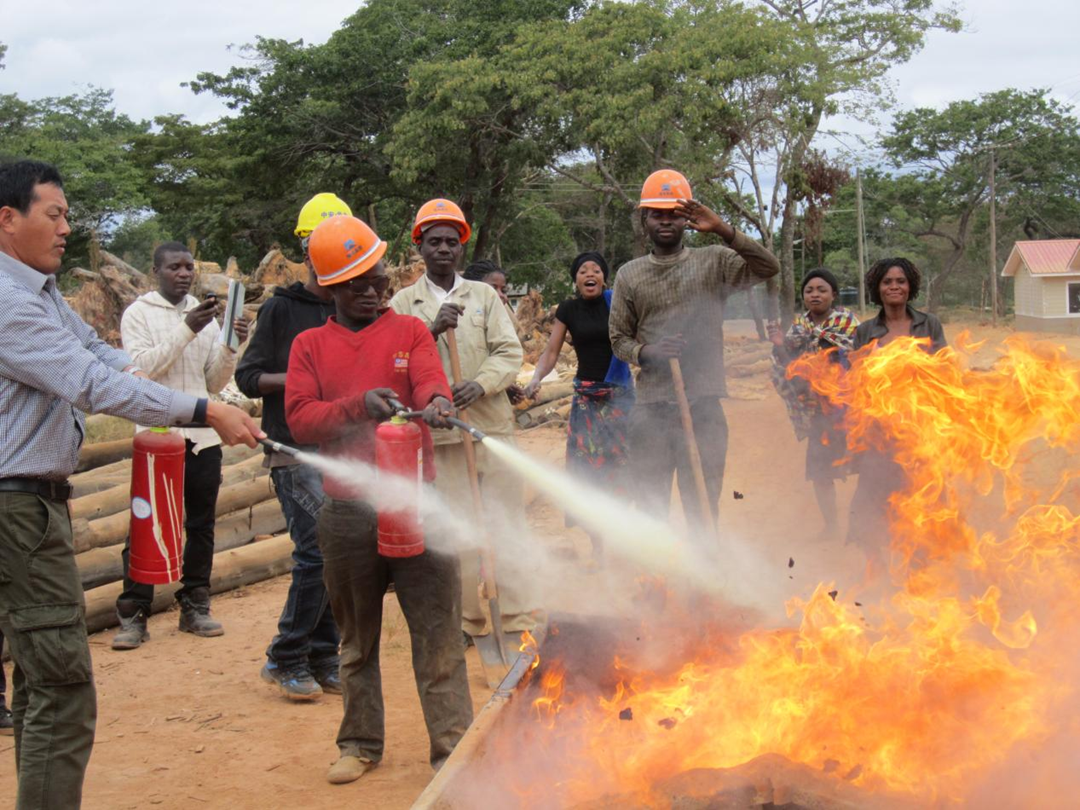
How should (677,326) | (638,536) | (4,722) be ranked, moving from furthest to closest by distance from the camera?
(677,326)
(4,722)
(638,536)

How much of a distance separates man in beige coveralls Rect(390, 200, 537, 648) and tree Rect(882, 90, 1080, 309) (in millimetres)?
36972

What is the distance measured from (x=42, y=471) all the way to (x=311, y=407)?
100cm

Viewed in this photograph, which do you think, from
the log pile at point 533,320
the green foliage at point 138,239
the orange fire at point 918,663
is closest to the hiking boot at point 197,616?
the orange fire at point 918,663

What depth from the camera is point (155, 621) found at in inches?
264

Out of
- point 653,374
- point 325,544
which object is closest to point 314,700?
point 325,544

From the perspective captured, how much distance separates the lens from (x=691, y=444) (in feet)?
17.7

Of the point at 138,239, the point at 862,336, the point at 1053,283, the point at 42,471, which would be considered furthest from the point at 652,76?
the point at 138,239

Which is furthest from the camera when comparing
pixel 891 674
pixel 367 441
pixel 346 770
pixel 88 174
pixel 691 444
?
pixel 88 174

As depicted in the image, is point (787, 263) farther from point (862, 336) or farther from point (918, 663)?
point (918, 663)

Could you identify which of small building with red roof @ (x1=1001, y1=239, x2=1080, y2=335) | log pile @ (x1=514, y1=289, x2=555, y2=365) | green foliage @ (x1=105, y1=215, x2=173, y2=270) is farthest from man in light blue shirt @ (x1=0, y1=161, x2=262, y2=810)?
green foliage @ (x1=105, y1=215, x2=173, y2=270)

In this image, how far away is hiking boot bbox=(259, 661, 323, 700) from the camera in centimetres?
514

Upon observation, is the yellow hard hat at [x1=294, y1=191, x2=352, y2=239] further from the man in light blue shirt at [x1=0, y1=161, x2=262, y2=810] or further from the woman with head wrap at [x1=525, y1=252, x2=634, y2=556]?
the woman with head wrap at [x1=525, y1=252, x2=634, y2=556]

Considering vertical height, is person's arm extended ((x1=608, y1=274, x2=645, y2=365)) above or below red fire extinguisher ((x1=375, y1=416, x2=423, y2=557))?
above

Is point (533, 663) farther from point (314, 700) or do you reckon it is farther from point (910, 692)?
point (314, 700)
